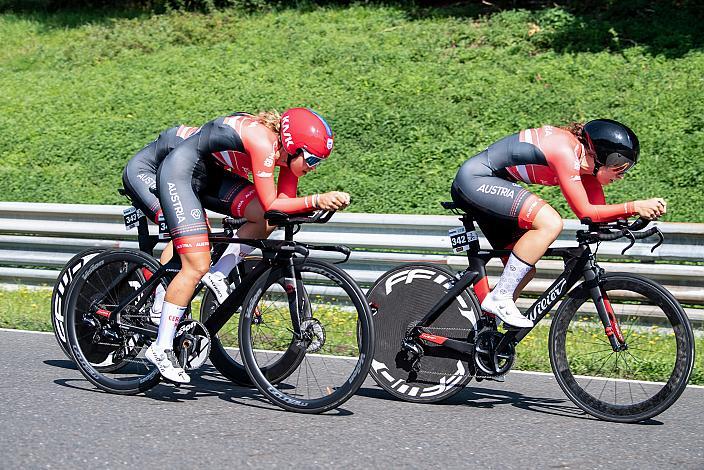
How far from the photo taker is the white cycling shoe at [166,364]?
239 inches

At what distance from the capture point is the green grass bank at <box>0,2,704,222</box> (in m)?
12.2

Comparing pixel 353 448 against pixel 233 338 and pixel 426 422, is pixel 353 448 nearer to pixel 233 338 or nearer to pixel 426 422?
pixel 426 422

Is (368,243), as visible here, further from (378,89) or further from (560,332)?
(378,89)

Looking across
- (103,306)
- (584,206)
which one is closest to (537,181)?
(584,206)

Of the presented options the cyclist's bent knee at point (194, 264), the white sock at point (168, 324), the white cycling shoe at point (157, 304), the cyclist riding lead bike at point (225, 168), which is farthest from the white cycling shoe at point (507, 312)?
the white cycling shoe at point (157, 304)

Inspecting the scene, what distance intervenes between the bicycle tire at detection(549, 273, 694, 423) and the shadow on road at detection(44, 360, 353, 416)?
139cm

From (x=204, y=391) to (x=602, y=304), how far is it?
2.57m

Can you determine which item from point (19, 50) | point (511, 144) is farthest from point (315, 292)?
point (19, 50)

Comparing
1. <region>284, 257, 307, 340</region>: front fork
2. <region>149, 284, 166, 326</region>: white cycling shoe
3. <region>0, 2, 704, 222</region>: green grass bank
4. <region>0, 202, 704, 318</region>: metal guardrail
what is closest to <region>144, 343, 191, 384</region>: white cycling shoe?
<region>149, 284, 166, 326</region>: white cycling shoe

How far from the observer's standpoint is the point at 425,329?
641cm

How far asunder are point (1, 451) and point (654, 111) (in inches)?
391

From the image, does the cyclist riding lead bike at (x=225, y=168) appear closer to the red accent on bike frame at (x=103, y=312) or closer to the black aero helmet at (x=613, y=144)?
the red accent on bike frame at (x=103, y=312)

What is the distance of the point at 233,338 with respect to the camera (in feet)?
26.2

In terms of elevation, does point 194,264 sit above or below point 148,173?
below
